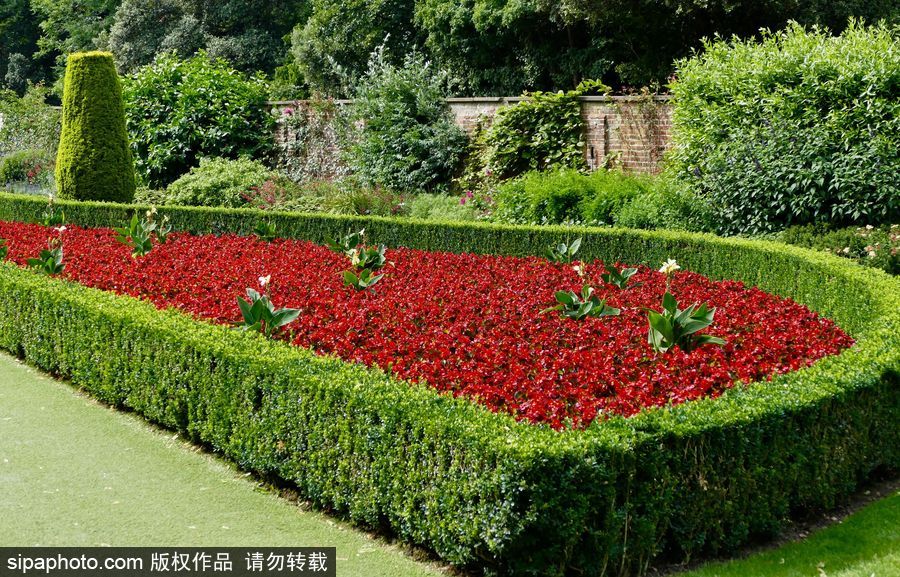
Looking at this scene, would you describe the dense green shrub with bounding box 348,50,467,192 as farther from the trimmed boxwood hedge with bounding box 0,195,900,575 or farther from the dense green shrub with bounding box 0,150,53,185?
the trimmed boxwood hedge with bounding box 0,195,900,575

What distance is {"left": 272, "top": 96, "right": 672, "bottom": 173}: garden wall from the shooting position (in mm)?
13852

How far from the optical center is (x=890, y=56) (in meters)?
10.3

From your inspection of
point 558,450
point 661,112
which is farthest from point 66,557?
point 661,112

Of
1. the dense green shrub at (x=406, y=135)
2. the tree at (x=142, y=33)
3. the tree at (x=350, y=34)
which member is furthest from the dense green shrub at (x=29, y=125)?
the dense green shrub at (x=406, y=135)

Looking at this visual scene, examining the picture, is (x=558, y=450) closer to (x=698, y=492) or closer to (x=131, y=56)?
(x=698, y=492)

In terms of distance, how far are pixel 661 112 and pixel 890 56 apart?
392 centimetres

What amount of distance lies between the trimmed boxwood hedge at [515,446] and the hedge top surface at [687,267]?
0.02m

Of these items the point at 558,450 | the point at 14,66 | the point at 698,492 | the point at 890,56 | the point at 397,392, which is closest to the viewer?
the point at 558,450

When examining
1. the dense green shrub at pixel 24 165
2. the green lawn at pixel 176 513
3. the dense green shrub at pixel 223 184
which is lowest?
the green lawn at pixel 176 513

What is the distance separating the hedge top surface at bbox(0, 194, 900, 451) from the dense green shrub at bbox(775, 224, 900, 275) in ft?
2.21

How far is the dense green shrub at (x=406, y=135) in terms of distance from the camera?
16.1 meters

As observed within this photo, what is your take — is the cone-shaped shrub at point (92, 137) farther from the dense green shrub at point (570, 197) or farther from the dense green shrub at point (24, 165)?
the dense green shrub at point (570, 197)

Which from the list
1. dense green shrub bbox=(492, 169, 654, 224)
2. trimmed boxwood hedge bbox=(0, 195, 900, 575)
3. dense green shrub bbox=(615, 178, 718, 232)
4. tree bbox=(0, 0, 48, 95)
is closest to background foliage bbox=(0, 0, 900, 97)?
tree bbox=(0, 0, 48, 95)

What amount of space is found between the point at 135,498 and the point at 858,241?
7.27 meters
